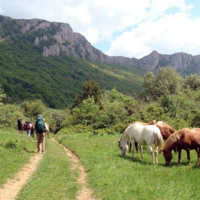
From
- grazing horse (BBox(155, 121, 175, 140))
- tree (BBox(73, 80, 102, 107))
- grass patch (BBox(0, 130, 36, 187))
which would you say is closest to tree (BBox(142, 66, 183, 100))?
tree (BBox(73, 80, 102, 107))

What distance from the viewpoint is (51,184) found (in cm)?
830

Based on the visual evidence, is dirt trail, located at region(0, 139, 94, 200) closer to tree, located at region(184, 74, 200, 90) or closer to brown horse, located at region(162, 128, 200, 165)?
brown horse, located at region(162, 128, 200, 165)

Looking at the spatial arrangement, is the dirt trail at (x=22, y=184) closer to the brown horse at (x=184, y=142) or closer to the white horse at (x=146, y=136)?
the white horse at (x=146, y=136)

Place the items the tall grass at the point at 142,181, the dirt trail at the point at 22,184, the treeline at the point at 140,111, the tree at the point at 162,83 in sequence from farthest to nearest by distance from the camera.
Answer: the tree at the point at 162,83, the treeline at the point at 140,111, the dirt trail at the point at 22,184, the tall grass at the point at 142,181

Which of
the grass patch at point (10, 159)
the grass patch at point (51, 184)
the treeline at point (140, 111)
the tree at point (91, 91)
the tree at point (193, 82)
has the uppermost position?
the tree at point (193, 82)

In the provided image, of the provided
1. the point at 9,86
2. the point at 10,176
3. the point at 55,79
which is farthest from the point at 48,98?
the point at 10,176

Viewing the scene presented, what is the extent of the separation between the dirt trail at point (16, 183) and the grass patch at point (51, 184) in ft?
0.82

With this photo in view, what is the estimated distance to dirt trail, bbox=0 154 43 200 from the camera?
718cm

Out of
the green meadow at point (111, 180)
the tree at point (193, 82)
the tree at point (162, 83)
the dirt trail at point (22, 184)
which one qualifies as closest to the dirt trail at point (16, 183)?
the dirt trail at point (22, 184)

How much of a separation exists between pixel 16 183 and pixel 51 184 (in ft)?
5.02

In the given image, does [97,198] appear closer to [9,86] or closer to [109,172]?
[109,172]

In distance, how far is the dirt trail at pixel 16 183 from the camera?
7.18m

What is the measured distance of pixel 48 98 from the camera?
150m

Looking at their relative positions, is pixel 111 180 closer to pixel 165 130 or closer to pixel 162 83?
pixel 165 130
